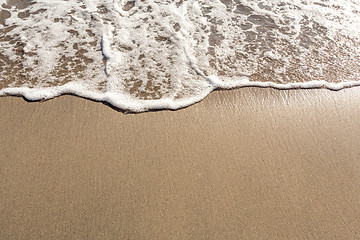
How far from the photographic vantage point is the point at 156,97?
107 inches

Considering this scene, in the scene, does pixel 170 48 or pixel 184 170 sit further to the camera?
pixel 170 48

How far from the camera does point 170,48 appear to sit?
10.8 feet

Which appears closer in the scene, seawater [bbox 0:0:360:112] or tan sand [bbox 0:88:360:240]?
tan sand [bbox 0:88:360:240]

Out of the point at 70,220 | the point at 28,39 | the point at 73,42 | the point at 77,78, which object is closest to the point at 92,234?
the point at 70,220

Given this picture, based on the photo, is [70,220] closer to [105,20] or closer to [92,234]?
[92,234]

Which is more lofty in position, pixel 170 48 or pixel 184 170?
pixel 170 48

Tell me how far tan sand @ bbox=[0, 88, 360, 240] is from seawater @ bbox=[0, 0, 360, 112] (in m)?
0.25

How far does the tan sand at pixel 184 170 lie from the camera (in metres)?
1.82

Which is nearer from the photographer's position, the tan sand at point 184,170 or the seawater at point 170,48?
the tan sand at point 184,170

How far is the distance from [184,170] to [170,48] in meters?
1.75

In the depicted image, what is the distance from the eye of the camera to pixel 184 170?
2.12m

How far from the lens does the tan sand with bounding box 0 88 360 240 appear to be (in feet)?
5.96

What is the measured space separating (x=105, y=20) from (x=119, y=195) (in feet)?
8.91

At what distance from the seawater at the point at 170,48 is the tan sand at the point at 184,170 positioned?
0.83 ft
